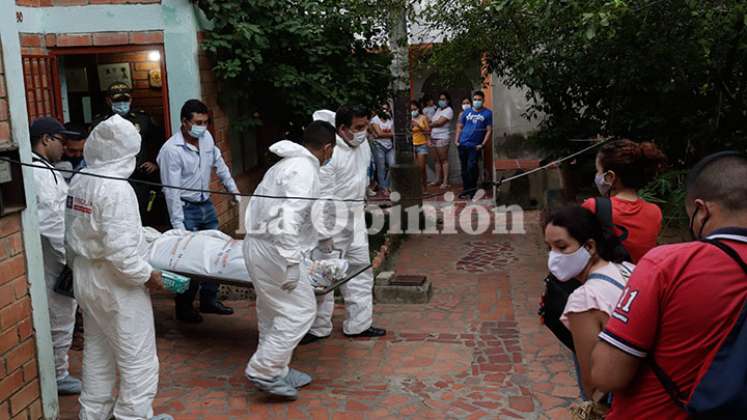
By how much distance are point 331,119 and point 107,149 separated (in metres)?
2.46

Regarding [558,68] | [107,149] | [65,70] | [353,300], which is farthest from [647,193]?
[65,70]

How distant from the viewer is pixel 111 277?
438 cm

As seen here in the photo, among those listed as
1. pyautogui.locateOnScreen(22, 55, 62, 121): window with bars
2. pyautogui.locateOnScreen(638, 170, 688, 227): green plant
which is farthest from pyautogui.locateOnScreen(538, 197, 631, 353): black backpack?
pyautogui.locateOnScreen(22, 55, 62, 121): window with bars

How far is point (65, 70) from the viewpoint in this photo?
9633 mm

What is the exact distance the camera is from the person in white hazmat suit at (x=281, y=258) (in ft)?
16.1

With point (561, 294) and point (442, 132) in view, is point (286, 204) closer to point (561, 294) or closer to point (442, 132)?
point (561, 294)

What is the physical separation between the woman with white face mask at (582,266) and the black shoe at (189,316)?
4261mm

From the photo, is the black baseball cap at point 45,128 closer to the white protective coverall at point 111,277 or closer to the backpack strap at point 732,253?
the white protective coverall at point 111,277

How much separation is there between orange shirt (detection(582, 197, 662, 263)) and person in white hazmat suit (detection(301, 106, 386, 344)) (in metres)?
2.50

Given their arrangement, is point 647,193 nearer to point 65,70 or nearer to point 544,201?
point 544,201

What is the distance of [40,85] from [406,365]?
5.04 m

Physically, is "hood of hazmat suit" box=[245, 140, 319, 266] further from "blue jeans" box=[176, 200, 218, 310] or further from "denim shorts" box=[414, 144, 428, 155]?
"denim shorts" box=[414, 144, 428, 155]

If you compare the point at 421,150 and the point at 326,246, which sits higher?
the point at 421,150

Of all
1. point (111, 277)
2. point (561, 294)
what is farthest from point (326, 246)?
point (561, 294)
